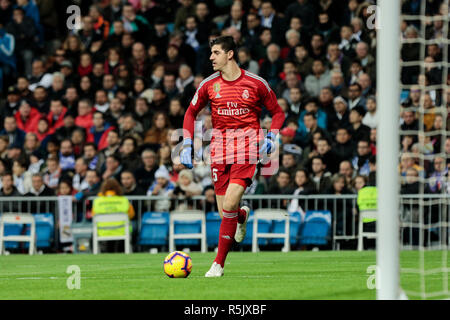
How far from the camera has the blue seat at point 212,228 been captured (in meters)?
16.5

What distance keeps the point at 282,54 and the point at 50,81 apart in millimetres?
4925

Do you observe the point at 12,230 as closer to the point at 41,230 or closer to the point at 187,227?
the point at 41,230

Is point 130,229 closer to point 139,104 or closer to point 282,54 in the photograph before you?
point 139,104

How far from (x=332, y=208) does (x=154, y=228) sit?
Result: 122 inches

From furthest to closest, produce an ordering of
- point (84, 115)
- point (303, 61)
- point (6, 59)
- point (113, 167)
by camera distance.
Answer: point (6, 59) → point (84, 115) → point (303, 61) → point (113, 167)

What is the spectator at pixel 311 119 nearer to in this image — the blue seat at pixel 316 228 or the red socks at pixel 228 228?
the blue seat at pixel 316 228

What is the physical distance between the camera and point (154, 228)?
16609 mm

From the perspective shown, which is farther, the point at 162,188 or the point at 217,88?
the point at 162,188

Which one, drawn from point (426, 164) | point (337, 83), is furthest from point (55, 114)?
point (426, 164)

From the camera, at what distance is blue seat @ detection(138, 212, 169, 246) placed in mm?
16562

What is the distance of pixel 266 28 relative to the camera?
1909cm

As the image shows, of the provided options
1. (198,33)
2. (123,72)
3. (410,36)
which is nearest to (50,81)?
(123,72)

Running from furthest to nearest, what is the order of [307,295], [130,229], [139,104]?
[139,104]
[130,229]
[307,295]
